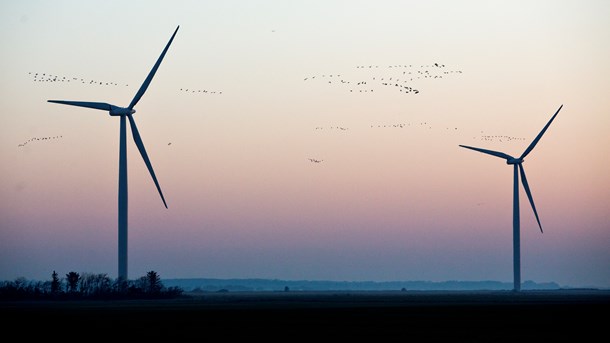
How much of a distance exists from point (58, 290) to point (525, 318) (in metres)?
77.1

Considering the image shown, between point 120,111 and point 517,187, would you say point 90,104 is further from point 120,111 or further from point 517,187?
point 517,187

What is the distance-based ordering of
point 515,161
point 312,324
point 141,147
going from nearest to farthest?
point 312,324 → point 141,147 → point 515,161

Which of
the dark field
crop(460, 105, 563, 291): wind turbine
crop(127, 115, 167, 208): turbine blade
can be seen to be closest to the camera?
the dark field

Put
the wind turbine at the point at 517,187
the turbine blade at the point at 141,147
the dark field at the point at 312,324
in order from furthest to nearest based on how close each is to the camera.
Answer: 1. the wind turbine at the point at 517,187
2. the turbine blade at the point at 141,147
3. the dark field at the point at 312,324

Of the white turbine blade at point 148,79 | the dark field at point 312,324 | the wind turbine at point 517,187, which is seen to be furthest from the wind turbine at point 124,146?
the wind turbine at point 517,187

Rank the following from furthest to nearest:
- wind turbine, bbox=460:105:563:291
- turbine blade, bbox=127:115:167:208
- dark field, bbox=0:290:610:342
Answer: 1. wind turbine, bbox=460:105:563:291
2. turbine blade, bbox=127:115:167:208
3. dark field, bbox=0:290:610:342

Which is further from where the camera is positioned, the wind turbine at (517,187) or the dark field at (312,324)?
the wind turbine at (517,187)

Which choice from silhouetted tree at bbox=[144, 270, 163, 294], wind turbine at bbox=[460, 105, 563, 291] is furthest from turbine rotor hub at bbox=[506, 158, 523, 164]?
silhouetted tree at bbox=[144, 270, 163, 294]

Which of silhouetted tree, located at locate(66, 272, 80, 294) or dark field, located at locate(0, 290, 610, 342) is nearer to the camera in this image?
dark field, located at locate(0, 290, 610, 342)

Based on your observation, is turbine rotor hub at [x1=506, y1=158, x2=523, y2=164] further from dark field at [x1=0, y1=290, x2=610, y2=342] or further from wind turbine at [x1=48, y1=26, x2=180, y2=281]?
dark field at [x1=0, y1=290, x2=610, y2=342]

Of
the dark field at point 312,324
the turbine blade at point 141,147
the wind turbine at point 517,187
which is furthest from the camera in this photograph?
the wind turbine at point 517,187

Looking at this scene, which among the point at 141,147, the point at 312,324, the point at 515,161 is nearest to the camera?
the point at 312,324

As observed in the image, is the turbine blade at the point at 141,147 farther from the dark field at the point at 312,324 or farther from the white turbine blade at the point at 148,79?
the dark field at the point at 312,324

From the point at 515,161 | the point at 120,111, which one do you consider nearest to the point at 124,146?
the point at 120,111
